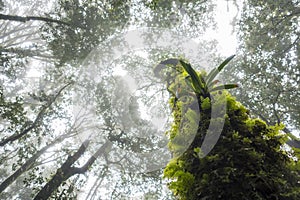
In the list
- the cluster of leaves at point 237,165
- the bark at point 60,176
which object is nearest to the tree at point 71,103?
the bark at point 60,176

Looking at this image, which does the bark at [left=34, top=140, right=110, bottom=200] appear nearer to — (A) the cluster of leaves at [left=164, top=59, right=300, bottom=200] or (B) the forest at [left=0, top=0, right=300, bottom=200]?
(B) the forest at [left=0, top=0, right=300, bottom=200]

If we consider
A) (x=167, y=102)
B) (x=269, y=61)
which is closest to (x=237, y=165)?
(x=167, y=102)

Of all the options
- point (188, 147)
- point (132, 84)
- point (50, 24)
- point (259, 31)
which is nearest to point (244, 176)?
point (188, 147)

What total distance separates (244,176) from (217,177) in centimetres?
23

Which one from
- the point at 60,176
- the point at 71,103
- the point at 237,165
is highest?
Result: the point at 71,103

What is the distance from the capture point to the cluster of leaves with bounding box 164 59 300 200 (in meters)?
2.00

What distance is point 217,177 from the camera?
212cm

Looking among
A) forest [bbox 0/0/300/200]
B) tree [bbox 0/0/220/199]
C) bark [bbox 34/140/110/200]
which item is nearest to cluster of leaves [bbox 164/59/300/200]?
forest [bbox 0/0/300/200]

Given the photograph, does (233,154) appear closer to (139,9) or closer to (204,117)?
(204,117)

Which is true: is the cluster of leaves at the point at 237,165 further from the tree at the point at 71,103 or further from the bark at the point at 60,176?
the bark at the point at 60,176

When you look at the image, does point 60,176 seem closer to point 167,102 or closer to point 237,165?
point 167,102

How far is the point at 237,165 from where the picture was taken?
218cm

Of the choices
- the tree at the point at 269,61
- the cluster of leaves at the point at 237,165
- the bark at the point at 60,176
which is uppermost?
the tree at the point at 269,61

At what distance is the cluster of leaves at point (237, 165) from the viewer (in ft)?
6.55
